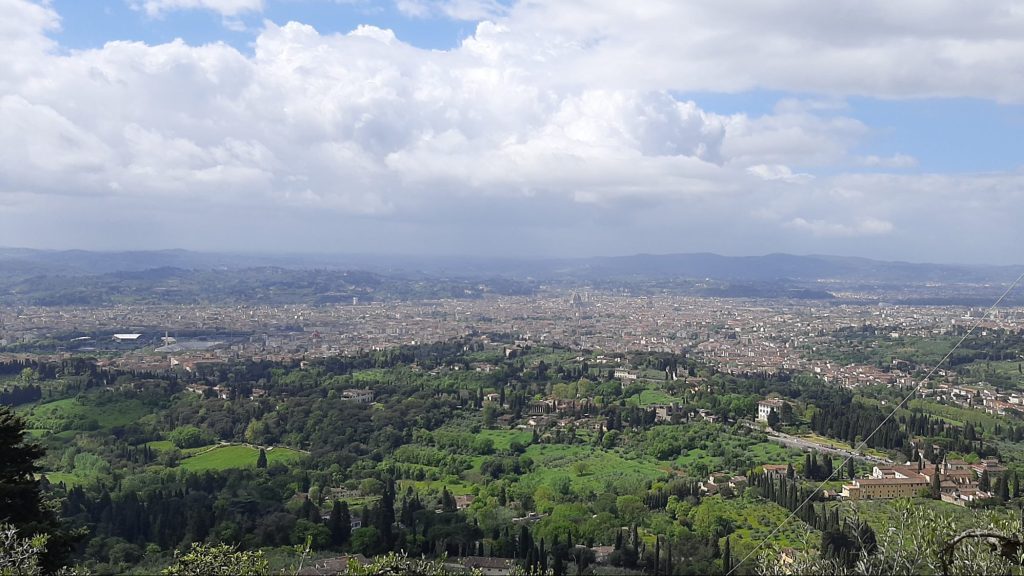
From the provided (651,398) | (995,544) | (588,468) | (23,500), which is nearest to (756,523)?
(588,468)

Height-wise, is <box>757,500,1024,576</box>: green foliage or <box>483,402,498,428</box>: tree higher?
<box>757,500,1024,576</box>: green foliage

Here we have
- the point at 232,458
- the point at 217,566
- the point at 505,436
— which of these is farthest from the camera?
the point at 505,436

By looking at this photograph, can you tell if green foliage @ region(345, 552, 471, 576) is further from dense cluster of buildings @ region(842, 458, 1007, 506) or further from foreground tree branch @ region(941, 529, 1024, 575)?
dense cluster of buildings @ region(842, 458, 1007, 506)

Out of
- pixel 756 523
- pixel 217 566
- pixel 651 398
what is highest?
pixel 217 566

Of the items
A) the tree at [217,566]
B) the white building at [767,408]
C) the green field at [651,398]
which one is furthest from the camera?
the green field at [651,398]

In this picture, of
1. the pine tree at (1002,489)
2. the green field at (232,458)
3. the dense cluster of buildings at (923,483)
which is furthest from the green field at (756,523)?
the green field at (232,458)

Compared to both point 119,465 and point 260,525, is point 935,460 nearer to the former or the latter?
point 260,525

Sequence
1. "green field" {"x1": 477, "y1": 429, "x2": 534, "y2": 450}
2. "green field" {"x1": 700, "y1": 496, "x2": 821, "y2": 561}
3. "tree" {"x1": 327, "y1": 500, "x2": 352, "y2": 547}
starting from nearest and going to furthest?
"green field" {"x1": 700, "y1": 496, "x2": 821, "y2": 561}, "tree" {"x1": 327, "y1": 500, "x2": 352, "y2": 547}, "green field" {"x1": 477, "y1": 429, "x2": 534, "y2": 450}

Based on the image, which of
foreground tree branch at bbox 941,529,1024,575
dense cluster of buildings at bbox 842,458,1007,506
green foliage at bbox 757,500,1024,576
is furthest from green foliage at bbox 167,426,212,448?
foreground tree branch at bbox 941,529,1024,575

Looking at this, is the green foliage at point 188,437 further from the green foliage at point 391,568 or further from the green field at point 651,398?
the green foliage at point 391,568

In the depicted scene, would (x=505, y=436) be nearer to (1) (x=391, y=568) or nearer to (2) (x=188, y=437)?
(2) (x=188, y=437)
